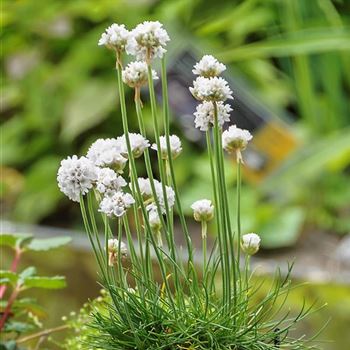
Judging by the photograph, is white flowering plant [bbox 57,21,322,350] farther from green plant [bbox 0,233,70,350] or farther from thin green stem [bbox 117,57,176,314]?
green plant [bbox 0,233,70,350]

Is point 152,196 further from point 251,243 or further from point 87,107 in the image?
point 87,107

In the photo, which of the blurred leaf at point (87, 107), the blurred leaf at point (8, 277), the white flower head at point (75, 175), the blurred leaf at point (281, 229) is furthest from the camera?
the blurred leaf at point (87, 107)

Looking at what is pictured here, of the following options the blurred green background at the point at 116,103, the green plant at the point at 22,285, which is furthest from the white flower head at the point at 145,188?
the blurred green background at the point at 116,103

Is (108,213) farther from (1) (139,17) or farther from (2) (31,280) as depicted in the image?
(1) (139,17)

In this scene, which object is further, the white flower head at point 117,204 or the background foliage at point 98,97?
the background foliage at point 98,97

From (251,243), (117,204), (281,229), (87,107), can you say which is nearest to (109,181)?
(117,204)

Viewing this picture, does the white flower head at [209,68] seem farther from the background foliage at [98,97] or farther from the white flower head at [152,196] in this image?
the background foliage at [98,97]
